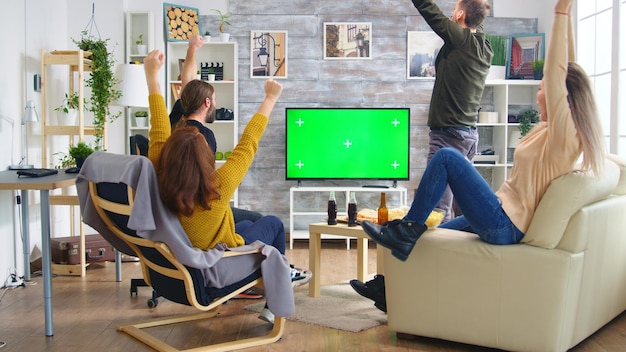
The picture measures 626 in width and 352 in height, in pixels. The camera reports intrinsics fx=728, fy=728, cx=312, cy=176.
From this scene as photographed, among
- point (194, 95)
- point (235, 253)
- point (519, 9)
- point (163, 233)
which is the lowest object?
point (235, 253)

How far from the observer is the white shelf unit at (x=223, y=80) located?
21.9 feet

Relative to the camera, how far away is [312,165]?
670 centimetres

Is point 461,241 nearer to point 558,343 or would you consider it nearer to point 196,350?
point 558,343

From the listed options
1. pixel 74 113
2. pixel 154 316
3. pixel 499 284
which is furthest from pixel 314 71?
pixel 499 284

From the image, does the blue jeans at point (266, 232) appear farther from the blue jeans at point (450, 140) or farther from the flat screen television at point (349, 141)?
the flat screen television at point (349, 141)

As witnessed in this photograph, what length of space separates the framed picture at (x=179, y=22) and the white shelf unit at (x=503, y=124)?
275 cm

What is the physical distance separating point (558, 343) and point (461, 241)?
562 millimetres

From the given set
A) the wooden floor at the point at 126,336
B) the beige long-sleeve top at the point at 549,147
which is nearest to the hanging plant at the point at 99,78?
the wooden floor at the point at 126,336

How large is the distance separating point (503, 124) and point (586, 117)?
12.3 ft

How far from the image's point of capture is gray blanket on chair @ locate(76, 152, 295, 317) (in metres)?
2.79

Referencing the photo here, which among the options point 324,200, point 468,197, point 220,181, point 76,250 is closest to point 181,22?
point 324,200

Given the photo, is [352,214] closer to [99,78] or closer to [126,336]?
[126,336]

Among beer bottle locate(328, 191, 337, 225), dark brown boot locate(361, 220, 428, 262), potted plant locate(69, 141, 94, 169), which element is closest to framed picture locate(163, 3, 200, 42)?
potted plant locate(69, 141, 94, 169)

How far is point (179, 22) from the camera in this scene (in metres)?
6.63
